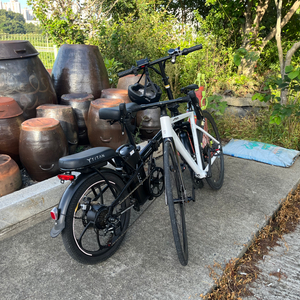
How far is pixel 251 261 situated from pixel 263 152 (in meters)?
2.14

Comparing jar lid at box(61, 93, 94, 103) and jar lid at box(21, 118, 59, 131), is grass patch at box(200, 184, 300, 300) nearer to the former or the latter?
jar lid at box(21, 118, 59, 131)

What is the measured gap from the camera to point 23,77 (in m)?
3.07

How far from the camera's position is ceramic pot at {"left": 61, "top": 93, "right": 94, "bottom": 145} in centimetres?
345

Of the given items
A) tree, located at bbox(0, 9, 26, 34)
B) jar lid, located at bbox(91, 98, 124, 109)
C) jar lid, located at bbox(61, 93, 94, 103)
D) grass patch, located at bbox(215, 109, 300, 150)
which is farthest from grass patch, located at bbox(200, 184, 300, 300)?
tree, located at bbox(0, 9, 26, 34)

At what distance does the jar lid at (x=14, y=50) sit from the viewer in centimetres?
294

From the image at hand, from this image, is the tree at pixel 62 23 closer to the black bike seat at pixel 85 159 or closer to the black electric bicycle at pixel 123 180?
the black electric bicycle at pixel 123 180

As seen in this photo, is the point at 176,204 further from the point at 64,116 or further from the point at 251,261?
the point at 64,116

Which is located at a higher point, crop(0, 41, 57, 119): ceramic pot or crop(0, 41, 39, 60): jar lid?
crop(0, 41, 39, 60): jar lid

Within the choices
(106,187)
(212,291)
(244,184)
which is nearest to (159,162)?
(244,184)

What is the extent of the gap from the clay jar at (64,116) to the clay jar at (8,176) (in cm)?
67

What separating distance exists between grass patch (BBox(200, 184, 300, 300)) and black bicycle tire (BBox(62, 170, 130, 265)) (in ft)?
2.38

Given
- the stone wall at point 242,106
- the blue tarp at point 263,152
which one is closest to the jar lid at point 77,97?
the blue tarp at point 263,152

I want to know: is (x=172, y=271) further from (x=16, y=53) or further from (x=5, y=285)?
(x=16, y=53)

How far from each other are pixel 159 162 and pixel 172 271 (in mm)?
1833
